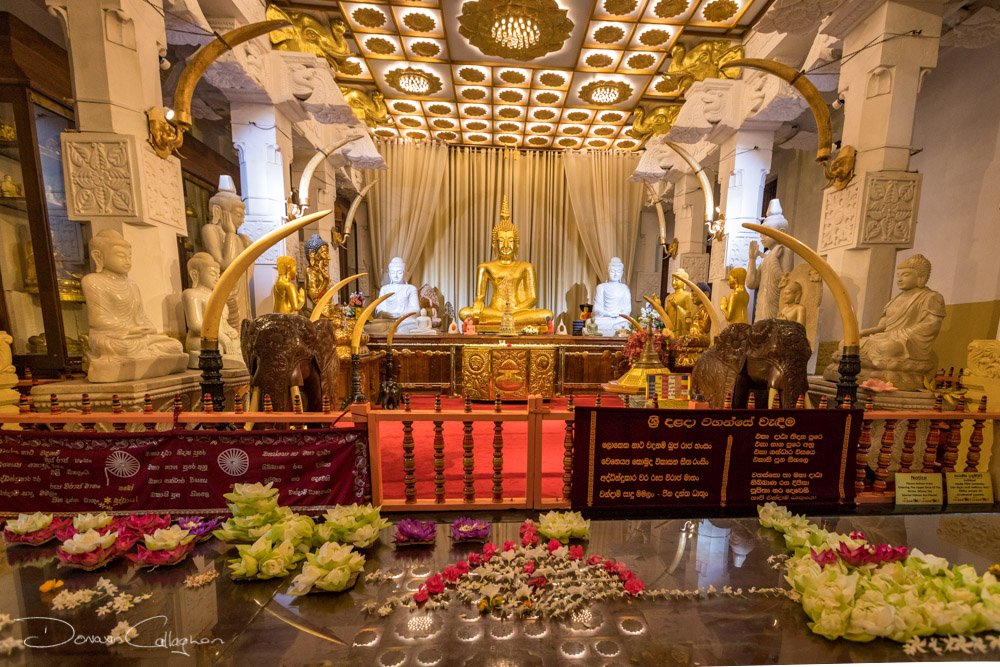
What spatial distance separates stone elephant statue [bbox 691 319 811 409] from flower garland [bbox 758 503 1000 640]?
115 centimetres

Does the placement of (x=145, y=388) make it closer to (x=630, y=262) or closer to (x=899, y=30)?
(x=899, y=30)

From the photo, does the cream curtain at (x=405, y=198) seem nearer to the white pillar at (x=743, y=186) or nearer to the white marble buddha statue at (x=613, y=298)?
the white marble buddha statue at (x=613, y=298)

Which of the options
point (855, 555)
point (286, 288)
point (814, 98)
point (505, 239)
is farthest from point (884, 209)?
point (286, 288)

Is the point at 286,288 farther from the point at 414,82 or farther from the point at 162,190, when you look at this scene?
the point at 414,82

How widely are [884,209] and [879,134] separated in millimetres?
630

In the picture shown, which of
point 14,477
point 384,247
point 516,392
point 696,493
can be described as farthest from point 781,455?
point 384,247

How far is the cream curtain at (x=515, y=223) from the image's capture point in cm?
926

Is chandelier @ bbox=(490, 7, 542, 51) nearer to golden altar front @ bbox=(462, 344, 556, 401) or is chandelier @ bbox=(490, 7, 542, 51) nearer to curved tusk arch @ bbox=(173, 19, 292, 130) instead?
curved tusk arch @ bbox=(173, 19, 292, 130)

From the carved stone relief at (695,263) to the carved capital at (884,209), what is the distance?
12.8 ft

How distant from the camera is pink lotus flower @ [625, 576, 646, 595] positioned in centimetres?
154

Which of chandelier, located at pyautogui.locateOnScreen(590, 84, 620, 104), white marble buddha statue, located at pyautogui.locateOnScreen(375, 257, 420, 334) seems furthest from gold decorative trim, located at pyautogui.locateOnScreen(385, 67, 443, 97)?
white marble buddha statue, located at pyautogui.locateOnScreen(375, 257, 420, 334)

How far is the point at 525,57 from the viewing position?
4.97 metres

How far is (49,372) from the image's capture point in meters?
3.86

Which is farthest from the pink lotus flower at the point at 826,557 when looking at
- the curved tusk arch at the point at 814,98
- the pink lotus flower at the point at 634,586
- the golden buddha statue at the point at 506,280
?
the golden buddha statue at the point at 506,280
